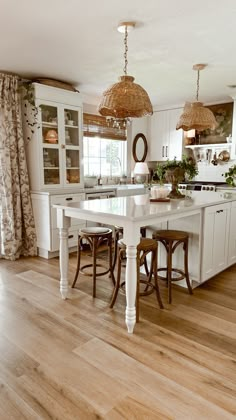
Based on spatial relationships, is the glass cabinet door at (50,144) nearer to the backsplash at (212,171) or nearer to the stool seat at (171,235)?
the stool seat at (171,235)

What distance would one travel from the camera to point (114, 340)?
7.12ft

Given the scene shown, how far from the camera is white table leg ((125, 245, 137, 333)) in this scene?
2148mm

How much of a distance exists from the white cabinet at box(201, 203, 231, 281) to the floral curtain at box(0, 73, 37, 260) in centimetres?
233

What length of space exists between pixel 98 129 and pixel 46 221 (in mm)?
2177

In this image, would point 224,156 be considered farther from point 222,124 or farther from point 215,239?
point 215,239

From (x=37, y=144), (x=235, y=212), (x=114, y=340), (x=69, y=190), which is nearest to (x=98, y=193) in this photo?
(x=69, y=190)

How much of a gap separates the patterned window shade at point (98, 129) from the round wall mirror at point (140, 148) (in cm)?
41

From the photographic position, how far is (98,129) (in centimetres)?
531

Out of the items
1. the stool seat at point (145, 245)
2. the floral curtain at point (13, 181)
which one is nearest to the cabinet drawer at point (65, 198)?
the floral curtain at point (13, 181)

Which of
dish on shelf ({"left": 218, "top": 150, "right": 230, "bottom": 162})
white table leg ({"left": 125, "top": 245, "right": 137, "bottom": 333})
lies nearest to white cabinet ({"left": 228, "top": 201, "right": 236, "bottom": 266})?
white table leg ({"left": 125, "top": 245, "right": 137, "bottom": 333})

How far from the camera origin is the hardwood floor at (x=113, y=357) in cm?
158

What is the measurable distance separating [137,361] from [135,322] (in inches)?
17.3

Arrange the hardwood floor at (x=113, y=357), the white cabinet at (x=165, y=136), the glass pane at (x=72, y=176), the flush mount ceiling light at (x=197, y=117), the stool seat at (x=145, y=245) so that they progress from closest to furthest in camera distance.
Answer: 1. the hardwood floor at (x=113, y=357)
2. the stool seat at (x=145, y=245)
3. the flush mount ceiling light at (x=197, y=117)
4. the glass pane at (x=72, y=176)
5. the white cabinet at (x=165, y=136)

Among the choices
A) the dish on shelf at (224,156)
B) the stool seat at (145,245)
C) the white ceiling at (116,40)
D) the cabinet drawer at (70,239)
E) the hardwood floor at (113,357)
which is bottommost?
the hardwood floor at (113,357)
